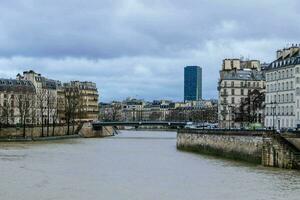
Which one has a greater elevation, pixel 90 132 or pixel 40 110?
pixel 40 110

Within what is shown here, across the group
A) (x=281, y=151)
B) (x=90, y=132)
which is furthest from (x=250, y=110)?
(x=281, y=151)

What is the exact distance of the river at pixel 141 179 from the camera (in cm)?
3791

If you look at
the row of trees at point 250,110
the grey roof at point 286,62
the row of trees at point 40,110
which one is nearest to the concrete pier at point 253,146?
the grey roof at point 286,62

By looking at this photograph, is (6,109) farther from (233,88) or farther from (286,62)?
(286,62)

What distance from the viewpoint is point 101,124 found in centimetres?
13625

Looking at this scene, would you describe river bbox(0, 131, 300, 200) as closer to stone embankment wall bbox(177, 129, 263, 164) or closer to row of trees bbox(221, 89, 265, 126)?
stone embankment wall bbox(177, 129, 263, 164)

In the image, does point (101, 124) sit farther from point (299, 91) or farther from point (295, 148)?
point (295, 148)

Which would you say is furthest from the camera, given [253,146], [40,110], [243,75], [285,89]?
[40,110]

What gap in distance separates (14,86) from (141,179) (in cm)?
10834

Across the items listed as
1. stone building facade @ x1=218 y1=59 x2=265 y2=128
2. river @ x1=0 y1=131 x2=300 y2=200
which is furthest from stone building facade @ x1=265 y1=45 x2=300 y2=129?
stone building facade @ x1=218 y1=59 x2=265 y2=128

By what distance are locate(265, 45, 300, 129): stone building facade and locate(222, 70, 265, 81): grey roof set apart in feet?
106

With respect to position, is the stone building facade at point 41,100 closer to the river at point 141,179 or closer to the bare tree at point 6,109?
the bare tree at point 6,109

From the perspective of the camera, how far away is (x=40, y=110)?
150625 millimetres

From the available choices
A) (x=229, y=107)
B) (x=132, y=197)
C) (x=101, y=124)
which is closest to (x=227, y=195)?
(x=132, y=197)
